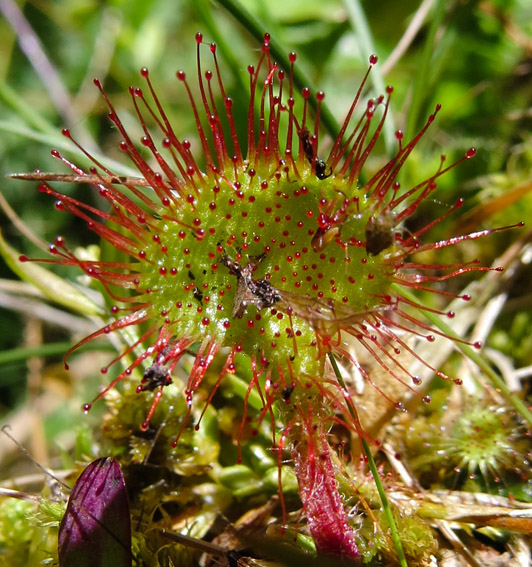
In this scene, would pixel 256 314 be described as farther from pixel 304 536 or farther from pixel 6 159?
pixel 6 159

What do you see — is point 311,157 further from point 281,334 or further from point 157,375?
point 157,375

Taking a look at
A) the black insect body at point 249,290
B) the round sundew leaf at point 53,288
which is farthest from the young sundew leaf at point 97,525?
the round sundew leaf at point 53,288

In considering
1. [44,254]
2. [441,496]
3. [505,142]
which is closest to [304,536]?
[441,496]

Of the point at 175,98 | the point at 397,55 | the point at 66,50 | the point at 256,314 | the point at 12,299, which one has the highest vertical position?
the point at 66,50

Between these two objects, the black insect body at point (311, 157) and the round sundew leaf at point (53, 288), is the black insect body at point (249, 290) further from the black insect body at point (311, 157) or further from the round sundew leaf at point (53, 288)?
the round sundew leaf at point (53, 288)

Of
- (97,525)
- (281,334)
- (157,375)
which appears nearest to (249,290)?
(281,334)

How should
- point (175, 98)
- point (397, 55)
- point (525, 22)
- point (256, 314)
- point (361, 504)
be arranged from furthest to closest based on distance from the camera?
point (175, 98) < point (525, 22) < point (397, 55) < point (361, 504) < point (256, 314)

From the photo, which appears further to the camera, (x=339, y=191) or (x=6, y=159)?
(x=6, y=159)
